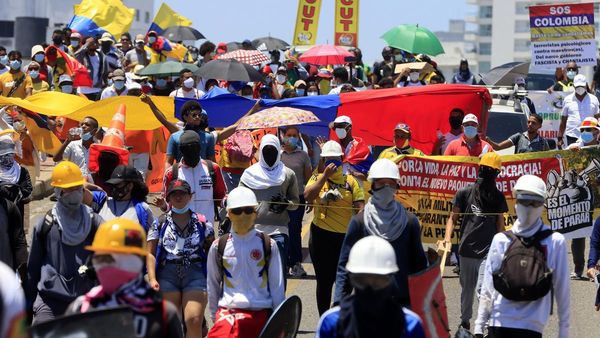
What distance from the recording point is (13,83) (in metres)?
25.0

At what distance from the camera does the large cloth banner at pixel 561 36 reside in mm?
26469

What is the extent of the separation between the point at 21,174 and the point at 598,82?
2188 cm

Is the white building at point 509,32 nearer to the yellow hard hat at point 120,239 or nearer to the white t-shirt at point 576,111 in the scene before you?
the white t-shirt at point 576,111

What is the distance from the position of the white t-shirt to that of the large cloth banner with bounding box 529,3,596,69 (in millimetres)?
2174

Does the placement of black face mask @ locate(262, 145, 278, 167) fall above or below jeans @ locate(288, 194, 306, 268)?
above

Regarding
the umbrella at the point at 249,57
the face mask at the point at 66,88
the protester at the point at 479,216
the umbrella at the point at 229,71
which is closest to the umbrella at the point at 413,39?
the umbrella at the point at 249,57

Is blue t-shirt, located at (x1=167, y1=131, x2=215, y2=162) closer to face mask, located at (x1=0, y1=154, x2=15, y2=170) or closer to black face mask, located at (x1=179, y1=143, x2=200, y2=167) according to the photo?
black face mask, located at (x1=179, y1=143, x2=200, y2=167)

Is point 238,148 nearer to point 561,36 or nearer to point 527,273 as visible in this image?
point 527,273

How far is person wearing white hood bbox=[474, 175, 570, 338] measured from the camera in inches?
362

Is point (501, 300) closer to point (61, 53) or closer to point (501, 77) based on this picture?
point (61, 53)

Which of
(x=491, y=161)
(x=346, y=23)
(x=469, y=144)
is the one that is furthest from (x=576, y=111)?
(x=346, y=23)

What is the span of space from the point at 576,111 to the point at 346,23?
14161 millimetres

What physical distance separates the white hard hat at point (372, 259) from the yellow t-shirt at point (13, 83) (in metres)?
18.4

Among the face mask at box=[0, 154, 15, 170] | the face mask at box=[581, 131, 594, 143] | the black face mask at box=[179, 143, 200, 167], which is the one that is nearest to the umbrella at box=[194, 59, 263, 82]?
the face mask at box=[581, 131, 594, 143]
